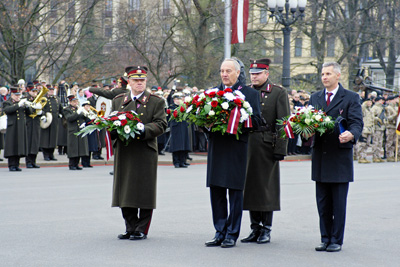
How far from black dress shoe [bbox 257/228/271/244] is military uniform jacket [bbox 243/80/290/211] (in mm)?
273

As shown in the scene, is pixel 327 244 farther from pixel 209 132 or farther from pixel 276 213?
pixel 276 213

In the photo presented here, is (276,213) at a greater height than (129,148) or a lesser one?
lesser

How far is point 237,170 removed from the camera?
8.19 metres

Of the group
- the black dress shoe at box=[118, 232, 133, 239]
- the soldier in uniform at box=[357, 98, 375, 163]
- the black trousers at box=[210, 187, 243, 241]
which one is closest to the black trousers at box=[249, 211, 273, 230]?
the black trousers at box=[210, 187, 243, 241]

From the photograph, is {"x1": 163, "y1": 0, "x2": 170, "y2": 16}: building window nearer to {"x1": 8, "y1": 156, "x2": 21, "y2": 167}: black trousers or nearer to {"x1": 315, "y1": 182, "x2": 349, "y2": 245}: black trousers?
{"x1": 8, "y1": 156, "x2": 21, "y2": 167}: black trousers

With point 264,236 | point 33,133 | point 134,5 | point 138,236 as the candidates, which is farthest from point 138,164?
point 134,5

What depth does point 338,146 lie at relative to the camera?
8055mm

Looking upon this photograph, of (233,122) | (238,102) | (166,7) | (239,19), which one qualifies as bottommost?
(233,122)

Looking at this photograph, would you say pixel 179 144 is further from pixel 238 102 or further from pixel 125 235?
pixel 238 102

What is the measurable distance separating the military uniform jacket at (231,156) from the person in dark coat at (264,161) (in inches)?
12.8

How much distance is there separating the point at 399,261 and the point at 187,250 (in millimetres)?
2258

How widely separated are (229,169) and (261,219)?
36.4 inches

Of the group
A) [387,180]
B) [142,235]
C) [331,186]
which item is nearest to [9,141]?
[387,180]

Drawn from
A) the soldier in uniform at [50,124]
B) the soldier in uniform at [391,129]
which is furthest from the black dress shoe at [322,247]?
the soldier in uniform at [391,129]
